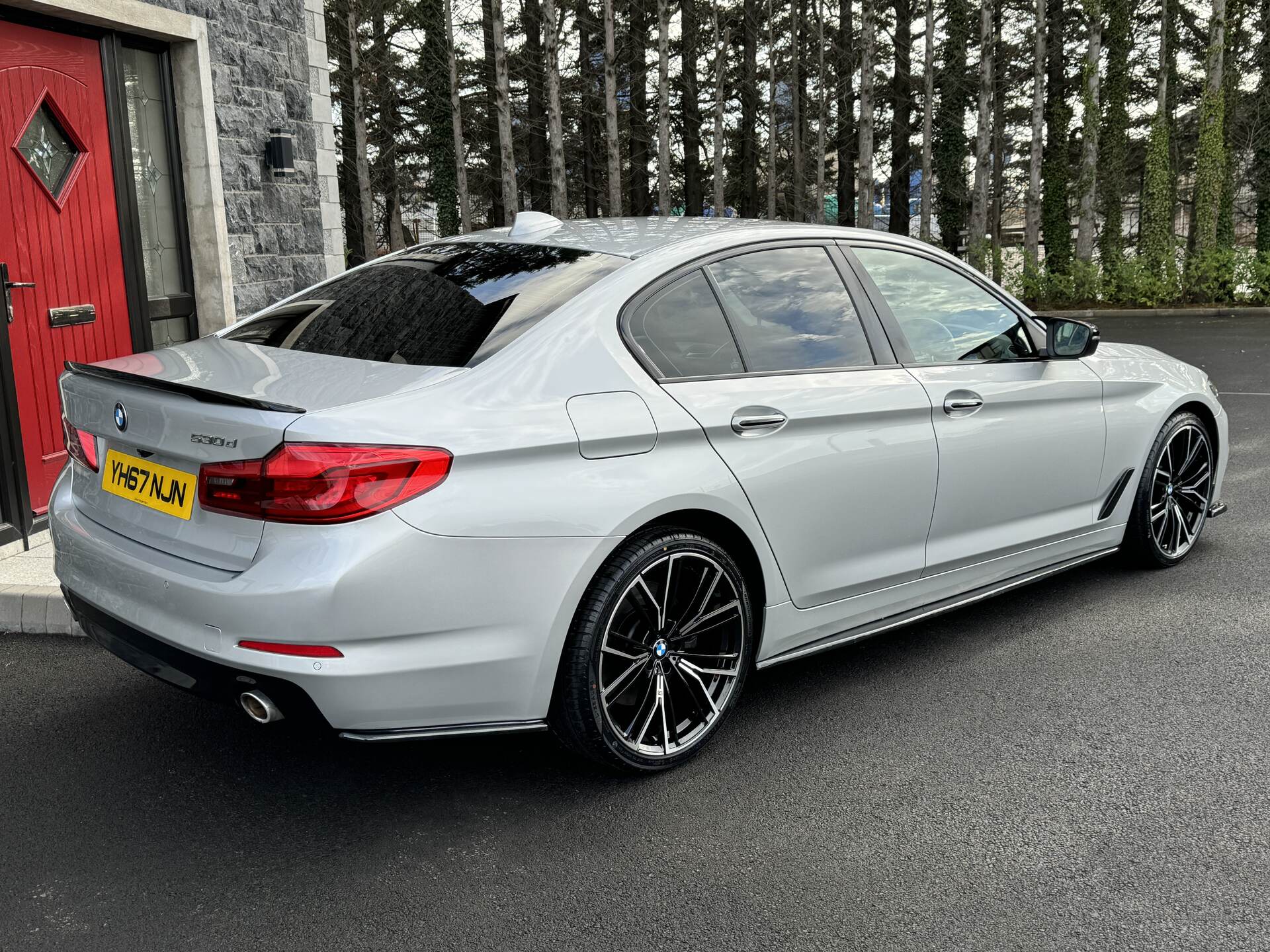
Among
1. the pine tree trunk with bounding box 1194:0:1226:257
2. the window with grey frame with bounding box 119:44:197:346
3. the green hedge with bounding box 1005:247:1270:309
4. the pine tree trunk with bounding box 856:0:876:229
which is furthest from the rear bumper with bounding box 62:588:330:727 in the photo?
the pine tree trunk with bounding box 856:0:876:229

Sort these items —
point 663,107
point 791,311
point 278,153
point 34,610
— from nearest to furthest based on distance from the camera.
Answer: point 791,311
point 34,610
point 278,153
point 663,107

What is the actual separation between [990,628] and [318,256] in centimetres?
638

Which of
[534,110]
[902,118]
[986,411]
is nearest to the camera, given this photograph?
[986,411]

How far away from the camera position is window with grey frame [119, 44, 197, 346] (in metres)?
7.29

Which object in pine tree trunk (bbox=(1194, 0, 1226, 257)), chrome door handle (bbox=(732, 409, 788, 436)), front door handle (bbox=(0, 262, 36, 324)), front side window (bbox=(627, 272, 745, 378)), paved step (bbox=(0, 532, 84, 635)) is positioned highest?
pine tree trunk (bbox=(1194, 0, 1226, 257))

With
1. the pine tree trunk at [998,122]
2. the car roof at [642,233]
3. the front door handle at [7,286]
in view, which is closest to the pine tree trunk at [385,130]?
the pine tree trunk at [998,122]

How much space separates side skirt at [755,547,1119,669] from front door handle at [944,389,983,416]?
2.27 ft

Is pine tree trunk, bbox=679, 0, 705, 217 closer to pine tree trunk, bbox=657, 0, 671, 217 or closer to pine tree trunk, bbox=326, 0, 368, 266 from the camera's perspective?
pine tree trunk, bbox=657, 0, 671, 217

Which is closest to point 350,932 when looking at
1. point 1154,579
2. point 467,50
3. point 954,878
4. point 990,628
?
point 954,878

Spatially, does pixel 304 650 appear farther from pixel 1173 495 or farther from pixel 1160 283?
pixel 1160 283

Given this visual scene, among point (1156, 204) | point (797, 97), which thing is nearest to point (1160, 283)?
point (1156, 204)

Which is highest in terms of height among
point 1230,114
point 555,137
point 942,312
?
point 1230,114

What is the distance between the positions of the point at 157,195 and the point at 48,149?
103cm

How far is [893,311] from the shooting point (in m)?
4.05
